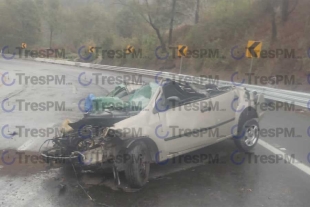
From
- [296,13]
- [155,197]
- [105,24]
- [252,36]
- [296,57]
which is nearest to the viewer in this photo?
[155,197]

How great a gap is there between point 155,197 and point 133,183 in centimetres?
38

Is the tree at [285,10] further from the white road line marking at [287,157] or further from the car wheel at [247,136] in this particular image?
the car wheel at [247,136]

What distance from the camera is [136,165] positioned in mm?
4633

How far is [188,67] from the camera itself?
29.5 metres

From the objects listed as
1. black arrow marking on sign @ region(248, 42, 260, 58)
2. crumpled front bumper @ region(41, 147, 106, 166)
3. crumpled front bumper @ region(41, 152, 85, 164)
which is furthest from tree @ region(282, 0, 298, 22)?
crumpled front bumper @ region(41, 152, 85, 164)

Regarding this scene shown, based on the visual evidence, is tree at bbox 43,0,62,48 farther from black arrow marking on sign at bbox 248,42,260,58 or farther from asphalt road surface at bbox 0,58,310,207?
asphalt road surface at bbox 0,58,310,207

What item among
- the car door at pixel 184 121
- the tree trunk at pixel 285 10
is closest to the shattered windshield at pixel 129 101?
the car door at pixel 184 121

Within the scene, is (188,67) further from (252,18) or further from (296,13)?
(296,13)

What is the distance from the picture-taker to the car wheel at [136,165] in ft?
15.1

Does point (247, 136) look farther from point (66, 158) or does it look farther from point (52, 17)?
point (52, 17)

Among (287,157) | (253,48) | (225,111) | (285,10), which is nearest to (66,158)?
(225,111)

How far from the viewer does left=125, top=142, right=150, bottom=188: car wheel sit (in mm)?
4613

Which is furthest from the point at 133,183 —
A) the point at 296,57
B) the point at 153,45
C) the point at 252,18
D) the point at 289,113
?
the point at 153,45

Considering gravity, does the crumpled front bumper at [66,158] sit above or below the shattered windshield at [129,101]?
below
